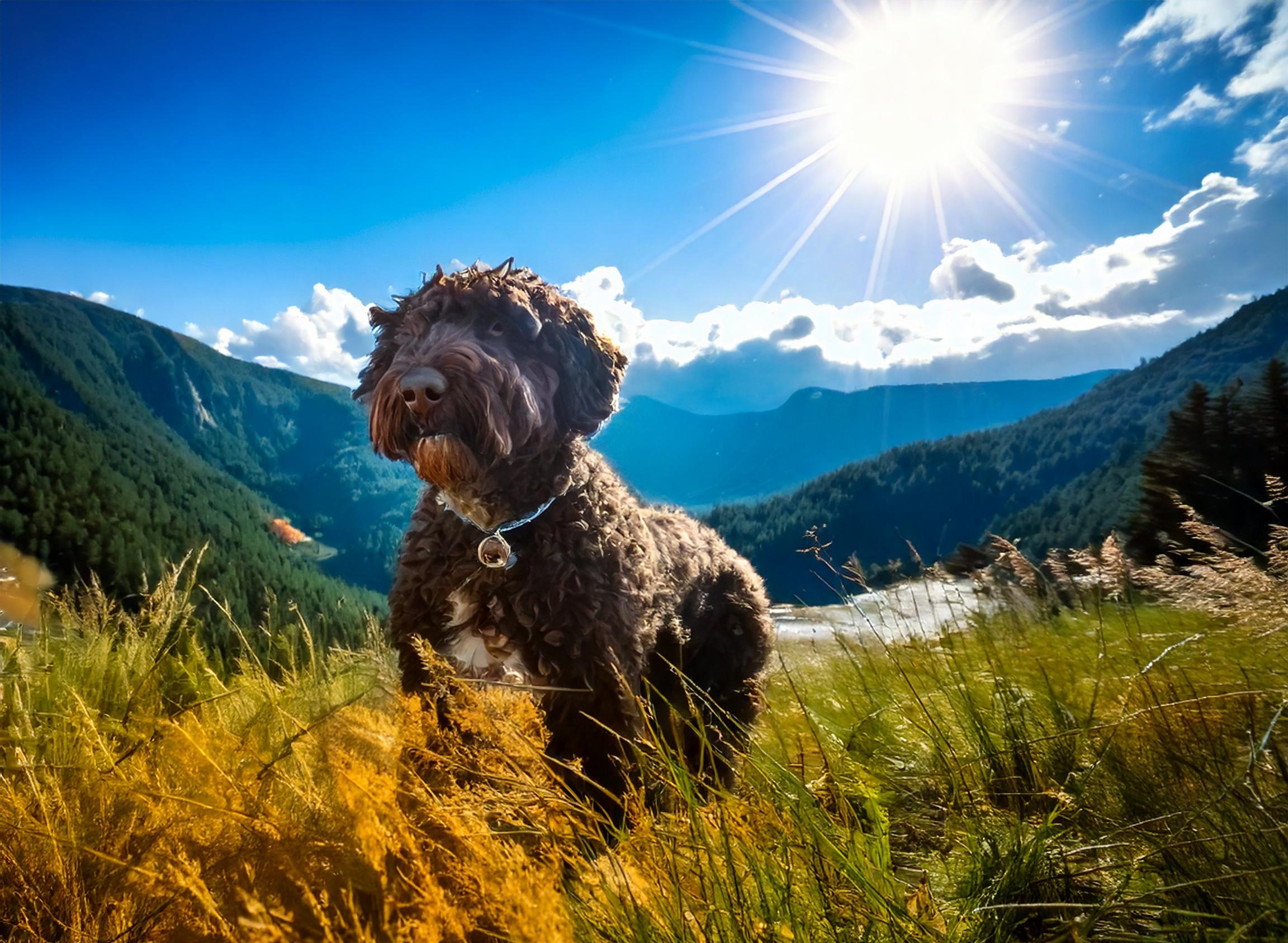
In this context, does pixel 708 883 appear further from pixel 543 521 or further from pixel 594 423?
pixel 594 423

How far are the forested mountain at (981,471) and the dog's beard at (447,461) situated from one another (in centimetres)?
7878

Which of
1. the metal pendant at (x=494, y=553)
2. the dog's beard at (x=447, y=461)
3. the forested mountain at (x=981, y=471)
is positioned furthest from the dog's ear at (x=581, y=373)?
the forested mountain at (x=981, y=471)

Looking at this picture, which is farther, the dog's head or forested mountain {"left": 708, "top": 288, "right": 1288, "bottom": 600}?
forested mountain {"left": 708, "top": 288, "right": 1288, "bottom": 600}

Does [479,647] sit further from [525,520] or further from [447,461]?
[447,461]

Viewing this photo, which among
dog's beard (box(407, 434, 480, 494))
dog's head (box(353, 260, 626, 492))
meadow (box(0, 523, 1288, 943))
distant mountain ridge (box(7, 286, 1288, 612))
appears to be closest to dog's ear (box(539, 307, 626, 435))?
dog's head (box(353, 260, 626, 492))

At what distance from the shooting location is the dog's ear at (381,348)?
436cm

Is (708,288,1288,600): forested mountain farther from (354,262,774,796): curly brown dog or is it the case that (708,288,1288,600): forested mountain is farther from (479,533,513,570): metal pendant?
(479,533,513,570): metal pendant

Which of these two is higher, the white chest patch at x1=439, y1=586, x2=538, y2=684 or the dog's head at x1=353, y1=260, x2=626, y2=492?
the dog's head at x1=353, y1=260, x2=626, y2=492

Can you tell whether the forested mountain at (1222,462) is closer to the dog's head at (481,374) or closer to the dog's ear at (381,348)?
the dog's head at (481,374)

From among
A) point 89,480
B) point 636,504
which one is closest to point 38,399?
point 89,480

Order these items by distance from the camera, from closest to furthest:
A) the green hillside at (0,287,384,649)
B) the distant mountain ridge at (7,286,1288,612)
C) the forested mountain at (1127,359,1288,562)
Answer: the forested mountain at (1127,359,1288,562)
the green hillside at (0,287,384,649)
the distant mountain ridge at (7,286,1288,612)

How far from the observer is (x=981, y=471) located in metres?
106

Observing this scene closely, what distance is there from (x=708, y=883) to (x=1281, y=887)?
4.31 ft

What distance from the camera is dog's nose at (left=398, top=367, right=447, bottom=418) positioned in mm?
3451
